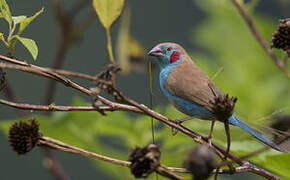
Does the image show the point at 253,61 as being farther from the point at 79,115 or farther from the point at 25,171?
the point at 25,171

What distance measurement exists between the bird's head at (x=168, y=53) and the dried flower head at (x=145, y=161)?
99cm

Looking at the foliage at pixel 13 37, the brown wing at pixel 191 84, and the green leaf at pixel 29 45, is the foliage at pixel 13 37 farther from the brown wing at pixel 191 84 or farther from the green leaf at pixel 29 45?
the brown wing at pixel 191 84

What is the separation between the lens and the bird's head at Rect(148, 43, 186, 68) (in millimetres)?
1799

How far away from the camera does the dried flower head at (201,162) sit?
2.35ft

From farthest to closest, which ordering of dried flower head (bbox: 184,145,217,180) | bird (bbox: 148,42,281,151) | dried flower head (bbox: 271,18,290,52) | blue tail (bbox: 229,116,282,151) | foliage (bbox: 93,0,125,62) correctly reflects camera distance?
1. bird (bbox: 148,42,281,151)
2. blue tail (bbox: 229,116,282,151)
3. dried flower head (bbox: 271,18,290,52)
4. foliage (bbox: 93,0,125,62)
5. dried flower head (bbox: 184,145,217,180)

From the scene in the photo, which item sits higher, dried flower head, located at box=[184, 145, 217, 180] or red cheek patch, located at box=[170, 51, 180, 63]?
red cheek patch, located at box=[170, 51, 180, 63]

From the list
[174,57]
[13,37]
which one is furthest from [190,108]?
[13,37]

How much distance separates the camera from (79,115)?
1707mm

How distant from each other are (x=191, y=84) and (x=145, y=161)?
0.64 metres

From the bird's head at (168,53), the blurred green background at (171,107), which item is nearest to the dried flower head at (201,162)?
the blurred green background at (171,107)

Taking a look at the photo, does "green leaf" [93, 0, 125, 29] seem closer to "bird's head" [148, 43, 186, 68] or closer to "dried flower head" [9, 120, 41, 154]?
"dried flower head" [9, 120, 41, 154]

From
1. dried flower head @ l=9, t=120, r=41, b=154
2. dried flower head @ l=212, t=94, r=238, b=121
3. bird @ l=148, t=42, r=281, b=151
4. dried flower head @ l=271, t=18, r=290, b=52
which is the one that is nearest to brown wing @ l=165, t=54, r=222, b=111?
bird @ l=148, t=42, r=281, b=151

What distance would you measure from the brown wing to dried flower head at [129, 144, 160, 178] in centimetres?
48

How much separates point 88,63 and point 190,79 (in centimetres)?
499
